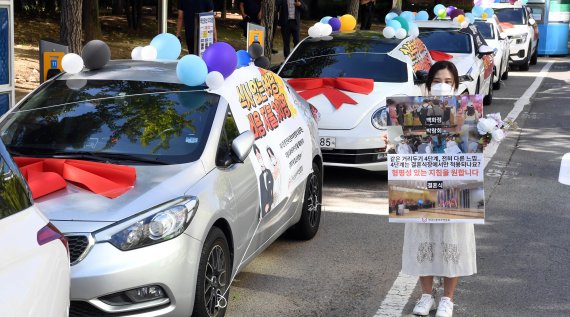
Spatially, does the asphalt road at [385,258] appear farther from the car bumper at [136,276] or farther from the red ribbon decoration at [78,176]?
the red ribbon decoration at [78,176]

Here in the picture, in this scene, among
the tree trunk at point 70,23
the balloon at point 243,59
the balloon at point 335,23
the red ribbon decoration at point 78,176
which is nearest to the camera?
the red ribbon decoration at point 78,176

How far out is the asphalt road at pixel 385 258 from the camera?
6.57 meters

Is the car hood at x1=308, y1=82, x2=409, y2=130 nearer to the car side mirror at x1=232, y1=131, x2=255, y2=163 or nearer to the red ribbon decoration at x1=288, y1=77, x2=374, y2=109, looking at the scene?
the red ribbon decoration at x1=288, y1=77, x2=374, y2=109

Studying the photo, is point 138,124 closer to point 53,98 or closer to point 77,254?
point 53,98

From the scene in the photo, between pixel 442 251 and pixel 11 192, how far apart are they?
3.12 meters

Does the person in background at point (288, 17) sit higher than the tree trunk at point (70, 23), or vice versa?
the tree trunk at point (70, 23)

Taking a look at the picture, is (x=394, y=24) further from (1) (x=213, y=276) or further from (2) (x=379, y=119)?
(1) (x=213, y=276)

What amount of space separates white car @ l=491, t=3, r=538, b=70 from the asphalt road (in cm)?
1332

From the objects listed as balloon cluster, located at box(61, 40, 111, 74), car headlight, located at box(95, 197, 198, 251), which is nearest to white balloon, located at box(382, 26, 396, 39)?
balloon cluster, located at box(61, 40, 111, 74)

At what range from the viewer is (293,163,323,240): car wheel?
7.97m

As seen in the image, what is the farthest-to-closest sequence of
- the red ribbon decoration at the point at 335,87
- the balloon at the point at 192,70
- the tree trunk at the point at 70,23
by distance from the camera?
the tree trunk at the point at 70,23, the red ribbon decoration at the point at 335,87, the balloon at the point at 192,70

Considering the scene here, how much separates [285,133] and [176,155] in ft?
4.73

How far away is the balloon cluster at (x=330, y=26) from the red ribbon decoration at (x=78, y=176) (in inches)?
269

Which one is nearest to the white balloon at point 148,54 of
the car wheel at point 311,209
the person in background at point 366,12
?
the car wheel at point 311,209
